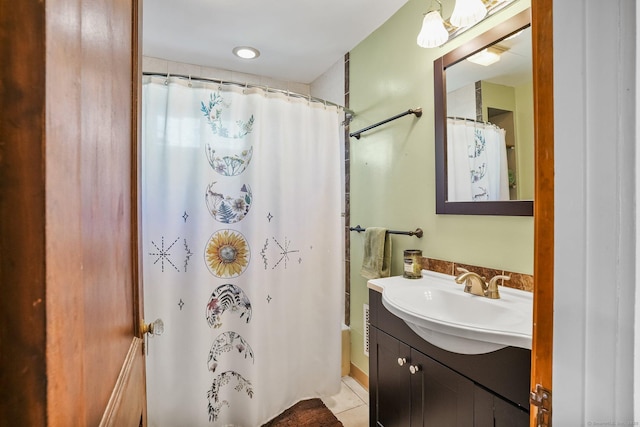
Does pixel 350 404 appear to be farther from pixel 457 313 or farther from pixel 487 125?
pixel 487 125

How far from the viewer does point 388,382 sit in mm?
1365

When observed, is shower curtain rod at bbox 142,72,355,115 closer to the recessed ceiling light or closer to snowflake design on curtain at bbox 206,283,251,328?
the recessed ceiling light

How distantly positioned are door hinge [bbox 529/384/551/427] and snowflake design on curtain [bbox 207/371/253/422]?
5.42 ft

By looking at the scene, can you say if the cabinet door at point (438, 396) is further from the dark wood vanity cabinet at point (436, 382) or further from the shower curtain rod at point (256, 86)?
the shower curtain rod at point (256, 86)

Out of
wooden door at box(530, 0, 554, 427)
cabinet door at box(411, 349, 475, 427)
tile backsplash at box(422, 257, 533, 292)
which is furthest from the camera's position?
tile backsplash at box(422, 257, 533, 292)

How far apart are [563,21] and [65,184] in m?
0.62

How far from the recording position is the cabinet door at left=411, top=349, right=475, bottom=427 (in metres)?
1.01

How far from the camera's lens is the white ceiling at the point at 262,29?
1746 millimetres

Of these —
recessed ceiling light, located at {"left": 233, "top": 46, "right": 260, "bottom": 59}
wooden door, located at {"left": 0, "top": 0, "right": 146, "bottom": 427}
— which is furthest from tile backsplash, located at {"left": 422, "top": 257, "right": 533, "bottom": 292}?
recessed ceiling light, located at {"left": 233, "top": 46, "right": 260, "bottom": 59}

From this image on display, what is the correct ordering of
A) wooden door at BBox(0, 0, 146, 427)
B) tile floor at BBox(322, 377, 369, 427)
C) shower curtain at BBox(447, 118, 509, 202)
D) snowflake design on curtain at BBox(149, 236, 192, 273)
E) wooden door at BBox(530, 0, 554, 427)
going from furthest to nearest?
tile floor at BBox(322, 377, 369, 427)
snowflake design on curtain at BBox(149, 236, 192, 273)
shower curtain at BBox(447, 118, 509, 202)
wooden door at BBox(530, 0, 554, 427)
wooden door at BBox(0, 0, 146, 427)

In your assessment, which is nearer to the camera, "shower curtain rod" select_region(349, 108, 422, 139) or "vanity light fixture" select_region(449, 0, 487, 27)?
"vanity light fixture" select_region(449, 0, 487, 27)

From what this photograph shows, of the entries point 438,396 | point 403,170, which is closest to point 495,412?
point 438,396

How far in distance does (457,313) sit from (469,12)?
127cm

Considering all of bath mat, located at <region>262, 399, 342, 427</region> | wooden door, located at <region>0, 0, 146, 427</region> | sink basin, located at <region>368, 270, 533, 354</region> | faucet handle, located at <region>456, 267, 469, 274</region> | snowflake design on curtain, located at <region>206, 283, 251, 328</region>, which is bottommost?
bath mat, located at <region>262, 399, 342, 427</region>
